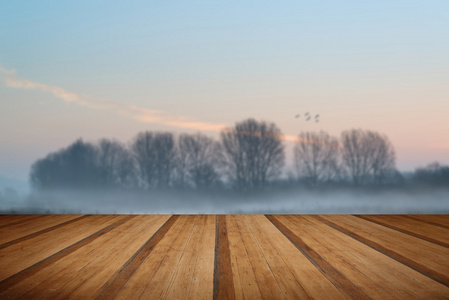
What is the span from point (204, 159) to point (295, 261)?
3135 millimetres

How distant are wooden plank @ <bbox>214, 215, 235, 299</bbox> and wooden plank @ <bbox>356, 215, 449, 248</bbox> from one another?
6.70 feet

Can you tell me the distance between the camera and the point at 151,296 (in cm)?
170

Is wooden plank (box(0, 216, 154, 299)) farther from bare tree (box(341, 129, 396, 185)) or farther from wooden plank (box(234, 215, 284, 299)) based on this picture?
bare tree (box(341, 129, 396, 185))

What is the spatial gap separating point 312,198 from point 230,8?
11.5 ft

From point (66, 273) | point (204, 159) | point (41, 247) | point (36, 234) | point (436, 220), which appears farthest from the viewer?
point (204, 159)

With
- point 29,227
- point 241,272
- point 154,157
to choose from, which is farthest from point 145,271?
point 154,157

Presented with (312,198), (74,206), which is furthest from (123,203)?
(312,198)

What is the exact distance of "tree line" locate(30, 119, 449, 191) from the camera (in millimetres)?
5285

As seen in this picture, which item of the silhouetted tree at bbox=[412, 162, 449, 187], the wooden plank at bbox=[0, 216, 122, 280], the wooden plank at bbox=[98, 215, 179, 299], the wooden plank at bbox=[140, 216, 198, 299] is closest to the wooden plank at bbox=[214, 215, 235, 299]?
the wooden plank at bbox=[140, 216, 198, 299]

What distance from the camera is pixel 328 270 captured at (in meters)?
2.16

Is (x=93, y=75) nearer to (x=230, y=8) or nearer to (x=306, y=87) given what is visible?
(x=230, y=8)

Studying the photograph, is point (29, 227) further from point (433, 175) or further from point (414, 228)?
point (433, 175)

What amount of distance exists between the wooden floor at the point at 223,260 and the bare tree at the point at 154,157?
1.26 meters

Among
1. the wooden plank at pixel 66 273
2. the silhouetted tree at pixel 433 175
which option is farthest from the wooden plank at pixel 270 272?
the silhouetted tree at pixel 433 175
